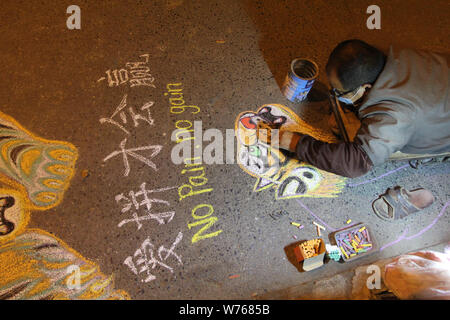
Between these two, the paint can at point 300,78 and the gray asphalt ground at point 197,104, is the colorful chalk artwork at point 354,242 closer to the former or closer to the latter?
the gray asphalt ground at point 197,104

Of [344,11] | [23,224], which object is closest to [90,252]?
[23,224]

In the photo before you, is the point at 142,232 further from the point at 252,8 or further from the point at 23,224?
the point at 252,8

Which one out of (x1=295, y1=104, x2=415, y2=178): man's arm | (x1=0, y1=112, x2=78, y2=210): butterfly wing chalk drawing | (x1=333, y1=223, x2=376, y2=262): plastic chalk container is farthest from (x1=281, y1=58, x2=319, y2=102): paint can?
(x1=0, y1=112, x2=78, y2=210): butterfly wing chalk drawing

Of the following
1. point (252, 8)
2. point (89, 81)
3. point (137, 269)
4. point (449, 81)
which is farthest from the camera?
point (252, 8)

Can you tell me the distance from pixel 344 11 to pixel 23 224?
155 inches

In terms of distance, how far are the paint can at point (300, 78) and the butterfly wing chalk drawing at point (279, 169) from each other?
33 cm

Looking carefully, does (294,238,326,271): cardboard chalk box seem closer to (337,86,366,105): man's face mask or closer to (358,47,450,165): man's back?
(358,47,450,165): man's back

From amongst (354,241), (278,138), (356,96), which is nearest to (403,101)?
(356,96)

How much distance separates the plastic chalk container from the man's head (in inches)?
44.9

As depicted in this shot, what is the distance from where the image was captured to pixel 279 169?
2553mm

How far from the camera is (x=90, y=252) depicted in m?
2.21

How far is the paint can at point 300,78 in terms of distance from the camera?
254 cm

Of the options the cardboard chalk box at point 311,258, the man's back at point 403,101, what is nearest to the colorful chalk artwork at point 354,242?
the cardboard chalk box at point 311,258

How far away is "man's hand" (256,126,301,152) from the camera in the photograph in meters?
2.43
